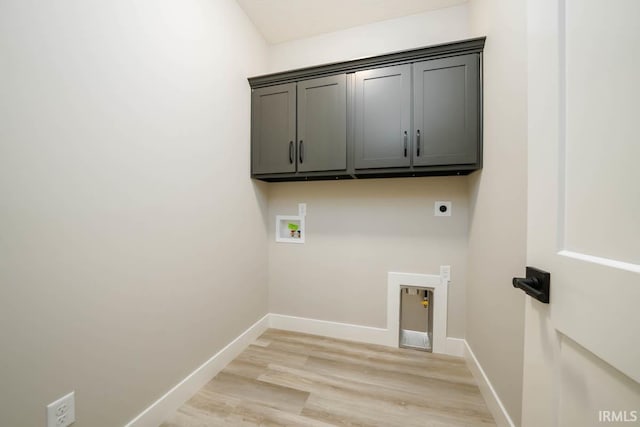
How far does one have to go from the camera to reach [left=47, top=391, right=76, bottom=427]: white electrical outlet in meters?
0.87

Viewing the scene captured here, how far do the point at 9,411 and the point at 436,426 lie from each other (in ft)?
6.02

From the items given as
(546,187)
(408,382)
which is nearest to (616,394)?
(546,187)

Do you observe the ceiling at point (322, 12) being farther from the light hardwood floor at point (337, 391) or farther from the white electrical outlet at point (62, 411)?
the light hardwood floor at point (337, 391)

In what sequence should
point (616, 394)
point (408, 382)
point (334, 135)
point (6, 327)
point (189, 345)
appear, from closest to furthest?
point (616, 394)
point (6, 327)
point (189, 345)
point (408, 382)
point (334, 135)

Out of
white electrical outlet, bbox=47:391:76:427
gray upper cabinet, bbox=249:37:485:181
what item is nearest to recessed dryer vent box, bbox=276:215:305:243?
gray upper cabinet, bbox=249:37:485:181

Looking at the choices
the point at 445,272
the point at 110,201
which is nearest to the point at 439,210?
the point at 445,272

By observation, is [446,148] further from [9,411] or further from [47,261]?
[9,411]

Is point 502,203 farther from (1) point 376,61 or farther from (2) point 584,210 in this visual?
(1) point 376,61

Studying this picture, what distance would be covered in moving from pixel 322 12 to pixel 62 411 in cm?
292

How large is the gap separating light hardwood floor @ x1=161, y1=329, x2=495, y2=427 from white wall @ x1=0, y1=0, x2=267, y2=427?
0.30 meters

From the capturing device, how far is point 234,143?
6.15 ft

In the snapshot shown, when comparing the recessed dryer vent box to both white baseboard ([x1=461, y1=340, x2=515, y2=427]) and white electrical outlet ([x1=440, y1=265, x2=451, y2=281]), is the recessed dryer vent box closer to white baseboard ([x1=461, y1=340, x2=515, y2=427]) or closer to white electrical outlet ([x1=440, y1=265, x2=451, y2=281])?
white electrical outlet ([x1=440, y1=265, x2=451, y2=281])

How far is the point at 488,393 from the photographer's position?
1.39 m

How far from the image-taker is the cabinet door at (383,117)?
5.56ft
